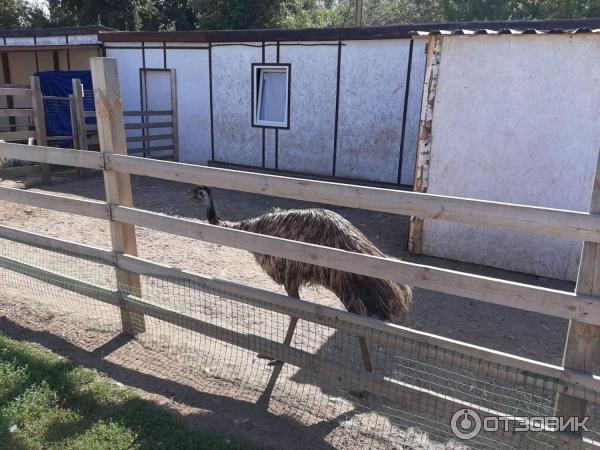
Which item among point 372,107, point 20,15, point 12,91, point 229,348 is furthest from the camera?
point 20,15

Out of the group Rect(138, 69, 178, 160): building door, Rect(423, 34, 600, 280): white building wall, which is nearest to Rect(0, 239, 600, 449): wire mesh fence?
Rect(423, 34, 600, 280): white building wall

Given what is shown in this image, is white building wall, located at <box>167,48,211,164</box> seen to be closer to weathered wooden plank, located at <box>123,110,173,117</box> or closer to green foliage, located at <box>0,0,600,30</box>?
weathered wooden plank, located at <box>123,110,173,117</box>

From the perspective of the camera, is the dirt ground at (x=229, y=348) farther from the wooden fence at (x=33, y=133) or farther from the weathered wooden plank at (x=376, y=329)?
the wooden fence at (x=33, y=133)

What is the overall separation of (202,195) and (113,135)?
1080mm

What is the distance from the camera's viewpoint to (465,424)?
2799 mm

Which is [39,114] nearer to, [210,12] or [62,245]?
[62,245]

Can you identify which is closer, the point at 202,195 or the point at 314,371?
the point at 314,371

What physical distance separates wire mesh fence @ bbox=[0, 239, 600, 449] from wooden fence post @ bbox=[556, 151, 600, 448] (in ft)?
0.39

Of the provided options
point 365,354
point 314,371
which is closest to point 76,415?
point 314,371

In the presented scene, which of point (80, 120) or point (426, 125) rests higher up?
point (426, 125)

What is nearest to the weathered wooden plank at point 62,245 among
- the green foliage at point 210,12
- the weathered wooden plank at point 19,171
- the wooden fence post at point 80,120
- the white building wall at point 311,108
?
the weathered wooden plank at point 19,171

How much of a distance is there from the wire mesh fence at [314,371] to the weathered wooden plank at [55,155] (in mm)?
786

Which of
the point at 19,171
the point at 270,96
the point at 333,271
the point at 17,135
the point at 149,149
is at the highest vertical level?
the point at 270,96

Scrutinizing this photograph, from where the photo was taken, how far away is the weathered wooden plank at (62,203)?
3938 millimetres
